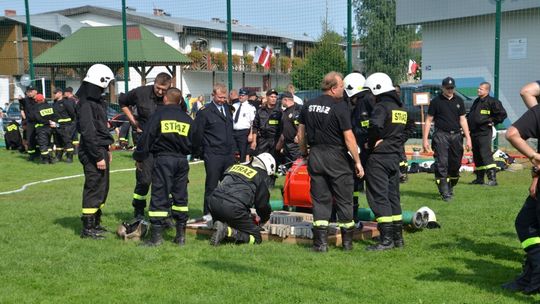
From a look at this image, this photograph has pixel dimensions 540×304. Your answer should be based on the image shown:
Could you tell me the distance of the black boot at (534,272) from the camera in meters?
5.58

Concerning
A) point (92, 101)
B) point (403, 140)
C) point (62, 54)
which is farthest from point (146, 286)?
point (62, 54)

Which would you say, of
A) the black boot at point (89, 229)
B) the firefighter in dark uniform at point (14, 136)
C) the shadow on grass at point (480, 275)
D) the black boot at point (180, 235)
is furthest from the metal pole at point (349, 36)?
the firefighter in dark uniform at point (14, 136)

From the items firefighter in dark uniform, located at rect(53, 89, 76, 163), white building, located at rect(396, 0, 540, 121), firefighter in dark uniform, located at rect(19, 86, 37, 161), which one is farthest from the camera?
white building, located at rect(396, 0, 540, 121)

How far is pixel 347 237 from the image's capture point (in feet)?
24.6

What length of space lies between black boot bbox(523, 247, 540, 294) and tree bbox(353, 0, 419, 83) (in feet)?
44.7

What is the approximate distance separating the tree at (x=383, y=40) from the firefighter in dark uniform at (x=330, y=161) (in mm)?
11640

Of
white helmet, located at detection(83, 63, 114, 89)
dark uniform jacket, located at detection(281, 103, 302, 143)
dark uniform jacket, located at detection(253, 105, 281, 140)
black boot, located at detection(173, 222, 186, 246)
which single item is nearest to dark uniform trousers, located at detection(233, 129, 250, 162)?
dark uniform jacket, located at detection(253, 105, 281, 140)

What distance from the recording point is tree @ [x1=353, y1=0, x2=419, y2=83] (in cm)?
1956

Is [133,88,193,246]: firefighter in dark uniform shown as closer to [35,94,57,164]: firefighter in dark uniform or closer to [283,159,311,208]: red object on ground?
[283,159,311,208]: red object on ground

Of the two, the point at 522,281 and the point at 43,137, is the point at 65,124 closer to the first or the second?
the point at 43,137

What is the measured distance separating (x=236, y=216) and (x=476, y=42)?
56.1ft

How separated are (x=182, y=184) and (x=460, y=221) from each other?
4.06 m

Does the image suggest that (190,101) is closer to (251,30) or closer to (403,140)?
(251,30)

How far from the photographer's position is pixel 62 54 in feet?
82.2
